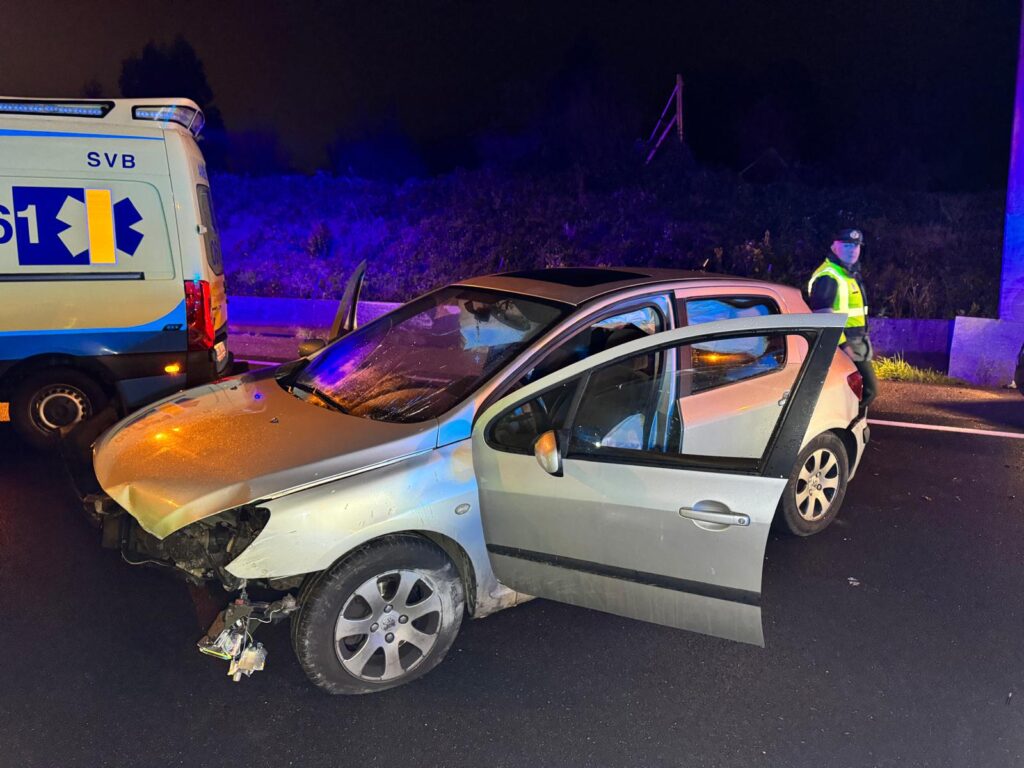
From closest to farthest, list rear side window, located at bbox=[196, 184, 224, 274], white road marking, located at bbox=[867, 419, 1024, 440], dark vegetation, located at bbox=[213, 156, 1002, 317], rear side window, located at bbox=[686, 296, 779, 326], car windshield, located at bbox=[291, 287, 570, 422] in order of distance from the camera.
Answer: car windshield, located at bbox=[291, 287, 570, 422], rear side window, located at bbox=[686, 296, 779, 326], rear side window, located at bbox=[196, 184, 224, 274], white road marking, located at bbox=[867, 419, 1024, 440], dark vegetation, located at bbox=[213, 156, 1002, 317]

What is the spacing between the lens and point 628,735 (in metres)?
2.74

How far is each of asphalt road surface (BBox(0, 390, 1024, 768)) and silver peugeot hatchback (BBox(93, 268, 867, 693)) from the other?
0.73ft

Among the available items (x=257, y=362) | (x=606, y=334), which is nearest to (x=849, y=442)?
(x=606, y=334)

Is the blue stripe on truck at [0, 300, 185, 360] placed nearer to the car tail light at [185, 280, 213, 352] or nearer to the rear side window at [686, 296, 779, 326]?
the car tail light at [185, 280, 213, 352]

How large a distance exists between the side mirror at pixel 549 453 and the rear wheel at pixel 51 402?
4.39 m

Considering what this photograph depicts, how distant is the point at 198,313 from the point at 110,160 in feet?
4.05

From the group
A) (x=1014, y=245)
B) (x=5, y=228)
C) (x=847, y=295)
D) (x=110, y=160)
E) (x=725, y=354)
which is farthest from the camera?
(x=1014, y=245)

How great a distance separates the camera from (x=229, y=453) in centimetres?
301

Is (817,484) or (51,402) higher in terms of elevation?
(51,402)

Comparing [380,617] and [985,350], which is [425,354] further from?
[985,350]

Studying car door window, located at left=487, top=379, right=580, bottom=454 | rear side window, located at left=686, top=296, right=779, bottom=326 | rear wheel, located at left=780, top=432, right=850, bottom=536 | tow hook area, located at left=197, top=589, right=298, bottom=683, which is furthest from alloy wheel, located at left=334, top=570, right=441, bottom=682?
rear wheel, located at left=780, top=432, right=850, bottom=536

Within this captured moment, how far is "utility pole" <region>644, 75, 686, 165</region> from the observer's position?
71.9 ft

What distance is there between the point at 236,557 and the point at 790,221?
15.0 meters

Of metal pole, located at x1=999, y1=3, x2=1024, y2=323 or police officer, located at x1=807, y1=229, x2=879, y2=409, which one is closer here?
police officer, located at x1=807, y1=229, x2=879, y2=409
